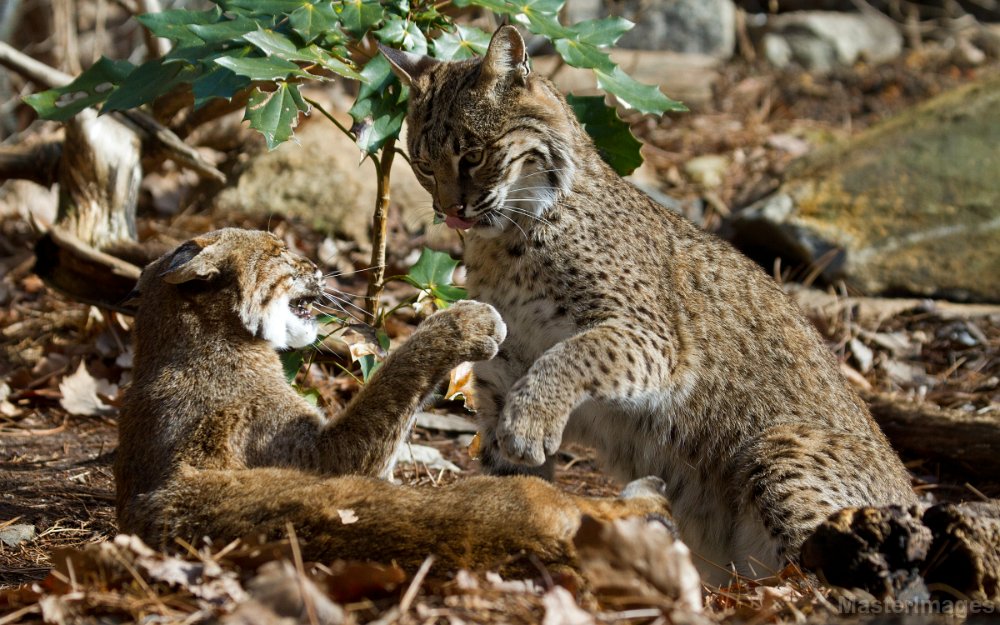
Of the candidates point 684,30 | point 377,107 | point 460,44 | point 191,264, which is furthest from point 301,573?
point 684,30

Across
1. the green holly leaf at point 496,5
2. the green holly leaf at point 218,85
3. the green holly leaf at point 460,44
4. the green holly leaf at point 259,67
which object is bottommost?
the green holly leaf at point 460,44

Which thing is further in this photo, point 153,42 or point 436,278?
point 153,42

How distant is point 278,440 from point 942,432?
12.0ft

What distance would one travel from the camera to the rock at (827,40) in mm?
12680

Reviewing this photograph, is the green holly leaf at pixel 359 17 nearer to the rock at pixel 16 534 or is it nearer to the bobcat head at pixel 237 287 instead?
the bobcat head at pixel 237 287

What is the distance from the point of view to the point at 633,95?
17.4 ft

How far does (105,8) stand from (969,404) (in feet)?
31.7

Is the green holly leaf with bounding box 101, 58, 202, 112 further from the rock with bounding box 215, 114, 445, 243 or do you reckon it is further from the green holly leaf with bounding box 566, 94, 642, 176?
the rock with bounding box 215, 114, 445, 243

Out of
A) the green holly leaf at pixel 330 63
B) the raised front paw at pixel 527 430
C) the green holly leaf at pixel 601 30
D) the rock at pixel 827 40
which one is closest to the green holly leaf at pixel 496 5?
the green holly leaf at pixel 601 30

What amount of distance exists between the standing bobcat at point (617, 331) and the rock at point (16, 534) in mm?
1925

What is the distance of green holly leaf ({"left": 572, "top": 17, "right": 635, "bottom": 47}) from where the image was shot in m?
5.24

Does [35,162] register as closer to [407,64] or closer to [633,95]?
[407,64]

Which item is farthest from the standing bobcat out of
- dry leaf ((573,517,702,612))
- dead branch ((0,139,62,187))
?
dead branch ((0,139,62,187))

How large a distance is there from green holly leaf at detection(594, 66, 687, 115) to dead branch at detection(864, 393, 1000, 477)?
211 centimetres
